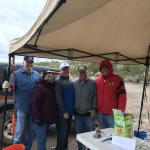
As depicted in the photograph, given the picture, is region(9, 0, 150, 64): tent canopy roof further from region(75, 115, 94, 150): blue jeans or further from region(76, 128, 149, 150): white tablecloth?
region(76, 128, 149, 150): white tablecloth

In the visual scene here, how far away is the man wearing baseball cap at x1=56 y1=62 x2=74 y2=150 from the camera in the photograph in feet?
15.8

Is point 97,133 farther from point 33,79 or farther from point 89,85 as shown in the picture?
point 33,79

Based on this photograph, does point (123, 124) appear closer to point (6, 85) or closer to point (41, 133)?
point (41, 133)

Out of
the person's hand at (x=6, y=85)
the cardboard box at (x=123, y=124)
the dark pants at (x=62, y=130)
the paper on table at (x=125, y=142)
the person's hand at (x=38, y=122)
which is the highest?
the person's hand at (x=6, y=85)

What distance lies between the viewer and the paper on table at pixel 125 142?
111 inches

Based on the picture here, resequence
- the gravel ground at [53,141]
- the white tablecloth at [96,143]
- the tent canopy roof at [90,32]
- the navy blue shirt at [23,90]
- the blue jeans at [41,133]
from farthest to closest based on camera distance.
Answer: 1. the gravel ground at [53,141]
2. the navy blue shirt at [23,90]
3. the blue jeans at [41,133]
4. the tent canopy roof at [90,32]
5. the white tablecloth at [96,143]

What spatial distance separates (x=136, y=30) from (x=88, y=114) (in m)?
1.74

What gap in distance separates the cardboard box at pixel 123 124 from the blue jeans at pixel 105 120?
83.0 inches

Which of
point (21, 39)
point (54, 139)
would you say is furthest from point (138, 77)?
point (21, 39)

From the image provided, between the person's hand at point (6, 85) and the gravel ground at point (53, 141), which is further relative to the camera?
the gravel ground at point (53, 141)

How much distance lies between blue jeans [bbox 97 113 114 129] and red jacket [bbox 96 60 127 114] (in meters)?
0.10

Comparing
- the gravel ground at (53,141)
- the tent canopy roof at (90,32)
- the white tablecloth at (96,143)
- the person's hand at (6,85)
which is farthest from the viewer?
the gravel ground at (53,141)

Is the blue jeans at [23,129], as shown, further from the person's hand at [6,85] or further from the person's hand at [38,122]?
the person's hand at [6,85]

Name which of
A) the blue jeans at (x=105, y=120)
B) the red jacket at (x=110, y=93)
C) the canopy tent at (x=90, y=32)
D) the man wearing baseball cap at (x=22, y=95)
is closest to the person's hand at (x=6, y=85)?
the man wearing baseball cap at (x=22, y=95)
